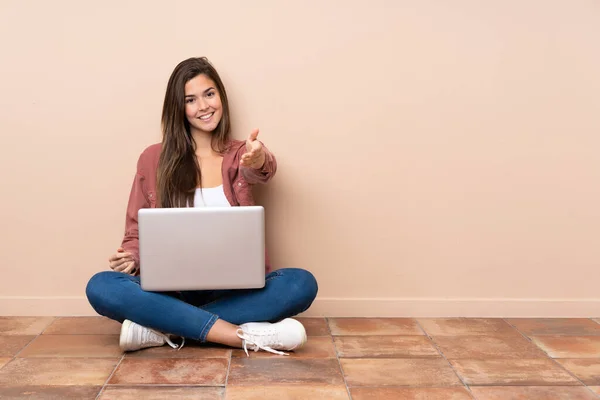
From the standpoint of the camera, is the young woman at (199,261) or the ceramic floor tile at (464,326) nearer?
the young woman at (199,261)

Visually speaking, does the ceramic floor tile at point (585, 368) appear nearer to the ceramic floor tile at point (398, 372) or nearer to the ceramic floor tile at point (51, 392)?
the ceramic floor tile at point (398, 372)

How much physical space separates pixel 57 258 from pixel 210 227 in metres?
0.86

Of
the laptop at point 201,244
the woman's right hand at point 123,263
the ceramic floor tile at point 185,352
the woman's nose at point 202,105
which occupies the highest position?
the woman's nose at point 202,105

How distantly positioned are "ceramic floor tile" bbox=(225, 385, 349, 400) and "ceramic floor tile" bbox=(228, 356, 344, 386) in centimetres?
4

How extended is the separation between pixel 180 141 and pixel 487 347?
1.22 m

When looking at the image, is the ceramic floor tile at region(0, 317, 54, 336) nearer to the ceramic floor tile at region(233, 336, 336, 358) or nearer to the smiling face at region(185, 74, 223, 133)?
the ceramic floor tile at region(233, 336, 336, 358)

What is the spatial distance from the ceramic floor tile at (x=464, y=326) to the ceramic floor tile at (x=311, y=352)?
0.39m

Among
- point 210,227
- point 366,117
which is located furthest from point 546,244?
point 210,227

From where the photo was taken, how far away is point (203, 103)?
235 cm

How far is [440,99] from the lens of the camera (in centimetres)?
250

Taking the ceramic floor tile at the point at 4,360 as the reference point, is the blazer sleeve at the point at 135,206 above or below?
above

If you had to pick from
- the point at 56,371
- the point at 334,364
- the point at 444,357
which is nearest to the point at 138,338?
the point at 56,371

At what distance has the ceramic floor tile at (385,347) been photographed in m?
2.11

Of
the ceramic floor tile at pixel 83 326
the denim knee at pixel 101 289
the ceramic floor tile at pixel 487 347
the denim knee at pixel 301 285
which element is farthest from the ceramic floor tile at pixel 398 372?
the ceramic floor tile at pixel 83 326
